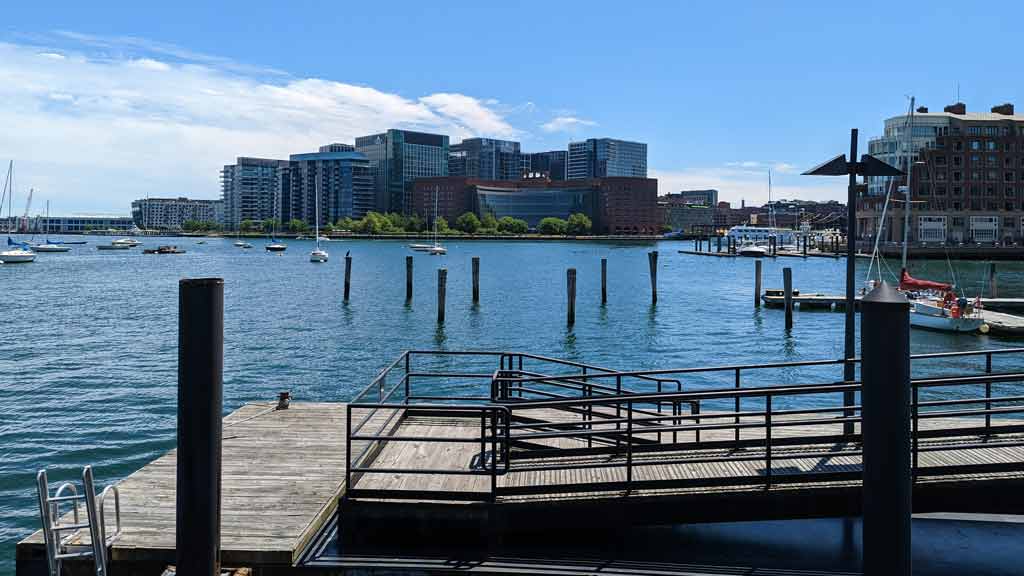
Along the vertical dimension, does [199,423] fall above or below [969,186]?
below

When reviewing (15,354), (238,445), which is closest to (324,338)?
(15,354)

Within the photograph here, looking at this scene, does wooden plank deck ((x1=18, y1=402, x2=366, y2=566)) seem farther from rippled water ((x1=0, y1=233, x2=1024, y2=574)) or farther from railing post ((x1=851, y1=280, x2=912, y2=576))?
railing post ((x1=851, y1=280, x2=912, y2=576))

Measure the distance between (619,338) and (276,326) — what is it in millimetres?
20257

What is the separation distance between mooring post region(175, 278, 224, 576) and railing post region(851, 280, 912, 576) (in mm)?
5665

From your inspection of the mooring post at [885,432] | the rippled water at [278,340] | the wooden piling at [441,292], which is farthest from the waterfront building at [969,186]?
the mooring post at [885,432]

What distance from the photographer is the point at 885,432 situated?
598 cm

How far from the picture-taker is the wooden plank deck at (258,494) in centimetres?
876

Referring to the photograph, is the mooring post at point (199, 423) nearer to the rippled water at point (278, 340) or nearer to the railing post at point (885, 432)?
the railing post at point (885, 432)

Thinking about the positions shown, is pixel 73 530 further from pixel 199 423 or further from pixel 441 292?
pixel 441 292

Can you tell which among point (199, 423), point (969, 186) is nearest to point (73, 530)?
point (199, 423)

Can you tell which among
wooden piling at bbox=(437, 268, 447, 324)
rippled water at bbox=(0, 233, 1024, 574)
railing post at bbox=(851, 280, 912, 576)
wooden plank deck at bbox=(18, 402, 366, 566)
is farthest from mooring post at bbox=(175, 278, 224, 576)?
wooden piling at bbox=(437, 268, 447, 324)

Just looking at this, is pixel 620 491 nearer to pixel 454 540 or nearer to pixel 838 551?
pixel 454 540

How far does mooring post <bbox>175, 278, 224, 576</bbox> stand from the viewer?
25.9 ft

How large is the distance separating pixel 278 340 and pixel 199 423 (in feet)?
121
